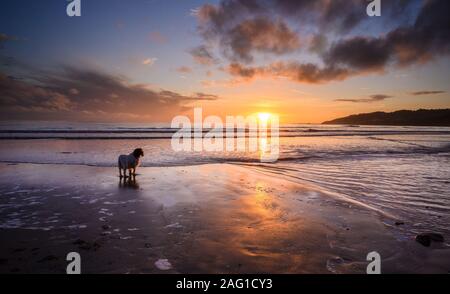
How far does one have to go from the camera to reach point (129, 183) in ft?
30.3

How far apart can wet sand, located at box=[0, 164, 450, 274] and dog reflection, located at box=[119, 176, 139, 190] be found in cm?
19

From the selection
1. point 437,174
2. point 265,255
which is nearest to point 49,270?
point 265,255

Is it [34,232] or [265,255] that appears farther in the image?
[34,232]

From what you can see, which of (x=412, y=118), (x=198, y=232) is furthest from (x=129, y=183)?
(x=412, y=118)

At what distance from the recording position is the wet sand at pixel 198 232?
3672 millimetres

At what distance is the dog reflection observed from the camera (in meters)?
8.76

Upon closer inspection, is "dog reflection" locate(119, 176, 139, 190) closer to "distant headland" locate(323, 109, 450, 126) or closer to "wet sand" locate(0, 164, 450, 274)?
"wet sand" locate(0, 164, 450, 274)

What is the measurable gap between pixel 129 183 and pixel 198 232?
5.29 metres

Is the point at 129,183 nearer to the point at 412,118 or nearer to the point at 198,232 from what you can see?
the point at 198,232

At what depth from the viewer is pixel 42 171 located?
1132cm
